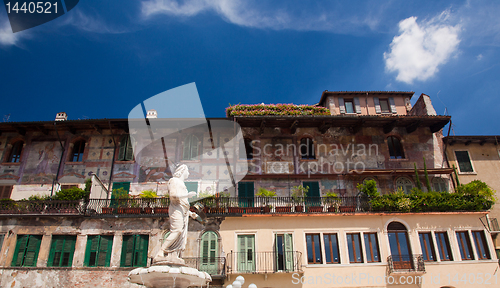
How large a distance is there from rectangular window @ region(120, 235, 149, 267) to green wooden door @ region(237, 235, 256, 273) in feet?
14.5

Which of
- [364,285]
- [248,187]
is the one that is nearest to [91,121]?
[248,187]

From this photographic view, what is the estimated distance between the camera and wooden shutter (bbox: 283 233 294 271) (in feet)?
50.8

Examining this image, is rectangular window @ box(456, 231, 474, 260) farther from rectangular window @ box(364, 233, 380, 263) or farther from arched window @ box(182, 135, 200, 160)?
arched window @ box(182, 135, 200, 160)

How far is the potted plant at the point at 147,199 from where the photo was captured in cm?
1647

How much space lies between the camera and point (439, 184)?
1952cm

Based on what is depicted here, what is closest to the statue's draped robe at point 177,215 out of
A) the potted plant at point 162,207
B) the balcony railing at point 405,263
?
the potted plant at point 162,207

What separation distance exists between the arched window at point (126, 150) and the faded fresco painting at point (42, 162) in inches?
143

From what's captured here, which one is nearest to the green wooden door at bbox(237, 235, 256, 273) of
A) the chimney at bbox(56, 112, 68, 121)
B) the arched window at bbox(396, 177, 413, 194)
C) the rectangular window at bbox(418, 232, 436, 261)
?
the rectangular window at bbox(418, 232, 436, 261)

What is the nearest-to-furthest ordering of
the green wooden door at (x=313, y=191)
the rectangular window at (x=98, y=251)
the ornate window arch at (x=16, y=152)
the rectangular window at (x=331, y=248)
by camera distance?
the rectangular window at (x=98, y=251) → the rectangular window at (x=331, y=248) → the green wooden door at (x=313, y=191) → the ornate window arch at (x=16, y=152)

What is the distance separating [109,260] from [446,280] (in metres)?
15.8

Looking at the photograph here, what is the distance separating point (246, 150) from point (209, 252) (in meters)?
6.48

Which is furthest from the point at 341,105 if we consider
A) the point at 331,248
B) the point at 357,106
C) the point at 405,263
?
the point at 405,263

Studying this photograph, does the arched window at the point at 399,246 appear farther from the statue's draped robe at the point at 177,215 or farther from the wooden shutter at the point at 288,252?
the statue's draped robe at the point at 177,215

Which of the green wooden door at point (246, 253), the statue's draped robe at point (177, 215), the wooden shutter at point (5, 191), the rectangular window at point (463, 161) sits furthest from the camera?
the rectangular window at point (463, 161)
